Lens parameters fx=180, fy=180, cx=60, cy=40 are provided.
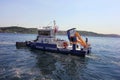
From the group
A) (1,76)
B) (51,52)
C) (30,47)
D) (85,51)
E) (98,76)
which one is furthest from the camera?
(30,47)

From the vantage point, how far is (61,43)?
46531mm

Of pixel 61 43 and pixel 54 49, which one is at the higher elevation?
pixel 61 43

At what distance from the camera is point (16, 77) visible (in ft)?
74.0

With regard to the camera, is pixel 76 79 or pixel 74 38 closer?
pixel 76 79

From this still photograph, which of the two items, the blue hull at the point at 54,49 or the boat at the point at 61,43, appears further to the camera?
the boat at the point at 61,43

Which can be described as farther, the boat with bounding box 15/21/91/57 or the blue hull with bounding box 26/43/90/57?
the boat with bounding box 15/21/91/57

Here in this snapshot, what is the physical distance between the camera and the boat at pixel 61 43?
41438mm

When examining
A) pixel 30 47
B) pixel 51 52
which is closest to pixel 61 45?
pixel 51 52

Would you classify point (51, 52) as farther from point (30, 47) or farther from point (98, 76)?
point (98, 76)

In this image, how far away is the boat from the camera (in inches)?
1631

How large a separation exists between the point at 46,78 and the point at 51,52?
2248 centimetres

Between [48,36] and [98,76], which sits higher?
[48,36]

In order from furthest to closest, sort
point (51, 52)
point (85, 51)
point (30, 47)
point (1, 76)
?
point (30, 47)
point (51, 52)
point (85, 51)
point (1, 76)

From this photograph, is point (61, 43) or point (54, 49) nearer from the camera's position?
point (54, 49)
